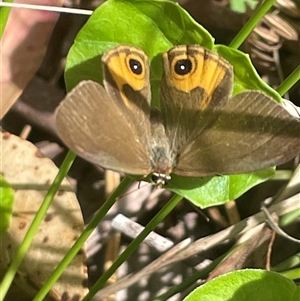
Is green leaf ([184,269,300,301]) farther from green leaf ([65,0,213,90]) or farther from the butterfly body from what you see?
green leaf ([65,0,213,90])

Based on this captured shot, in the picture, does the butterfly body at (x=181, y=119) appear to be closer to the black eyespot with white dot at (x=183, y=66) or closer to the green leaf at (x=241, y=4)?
the black eyespot with white dot at (x=183, y=66)

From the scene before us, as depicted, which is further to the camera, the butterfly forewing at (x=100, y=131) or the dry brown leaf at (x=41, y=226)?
the dry brown leaf at (x=41, y=226)

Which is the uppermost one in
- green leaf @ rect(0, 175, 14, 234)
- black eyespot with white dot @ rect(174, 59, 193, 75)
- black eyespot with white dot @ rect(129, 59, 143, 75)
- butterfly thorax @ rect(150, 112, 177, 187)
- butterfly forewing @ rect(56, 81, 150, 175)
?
black eyespot with white dot @ rect(174, 59, 193, 75)

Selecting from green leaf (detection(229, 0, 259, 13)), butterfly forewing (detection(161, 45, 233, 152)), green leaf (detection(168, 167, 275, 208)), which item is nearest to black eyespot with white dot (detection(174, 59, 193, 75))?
butterfly forewing (detection(161, 45, 233, 152))

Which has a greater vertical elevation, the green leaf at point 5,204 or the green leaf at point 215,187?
the green leaf at point 215,187

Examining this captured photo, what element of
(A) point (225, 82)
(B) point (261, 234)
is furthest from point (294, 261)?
(A) point (225, 82)

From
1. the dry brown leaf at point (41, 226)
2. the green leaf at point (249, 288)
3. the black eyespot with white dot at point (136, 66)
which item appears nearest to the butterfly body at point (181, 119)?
the black eyespot with white dot at point (136, 66)

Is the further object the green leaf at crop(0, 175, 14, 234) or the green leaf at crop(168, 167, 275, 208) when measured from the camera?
the green leaf at crop(0, 175, 14, 234)
